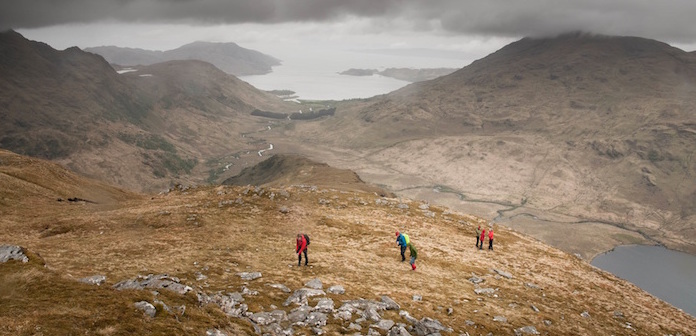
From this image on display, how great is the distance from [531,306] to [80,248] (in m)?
44.0

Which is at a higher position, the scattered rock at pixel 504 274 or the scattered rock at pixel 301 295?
the scattered rock at pixel 301 295

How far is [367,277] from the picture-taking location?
3788 cm

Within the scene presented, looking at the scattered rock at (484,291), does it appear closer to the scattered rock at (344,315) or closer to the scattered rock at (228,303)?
the scattered rock at (344,315)

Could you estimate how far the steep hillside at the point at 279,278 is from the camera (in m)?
20.7

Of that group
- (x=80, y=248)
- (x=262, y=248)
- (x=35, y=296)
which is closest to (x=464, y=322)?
(x=262, y=248)

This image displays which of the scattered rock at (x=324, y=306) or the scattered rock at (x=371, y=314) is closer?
the scattered rock at (x=371, y=314)

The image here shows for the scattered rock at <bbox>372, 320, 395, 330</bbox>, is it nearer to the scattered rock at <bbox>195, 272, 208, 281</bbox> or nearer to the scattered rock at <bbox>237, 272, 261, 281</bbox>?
the scattered rock at <bbox>237, 272, 261, 281</bbox>

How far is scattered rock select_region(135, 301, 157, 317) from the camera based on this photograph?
19.7 meters

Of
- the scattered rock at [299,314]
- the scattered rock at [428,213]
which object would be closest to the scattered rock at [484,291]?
the scattered rock at [299,314]

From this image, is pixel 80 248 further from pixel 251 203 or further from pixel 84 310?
pixel 251 203

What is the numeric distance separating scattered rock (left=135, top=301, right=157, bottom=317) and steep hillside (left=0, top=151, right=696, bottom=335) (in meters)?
0.06

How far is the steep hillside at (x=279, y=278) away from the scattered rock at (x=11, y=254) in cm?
8

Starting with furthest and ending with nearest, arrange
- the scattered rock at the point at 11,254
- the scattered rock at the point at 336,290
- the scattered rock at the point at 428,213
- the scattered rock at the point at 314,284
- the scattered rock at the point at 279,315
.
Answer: the scattered rock at the point at 428,213
the scattered rock at the point at 314,284
the scattered rock at the point at 336,290
the scattered rock at the point at 279,315
the scattered rock at the point at 11,254

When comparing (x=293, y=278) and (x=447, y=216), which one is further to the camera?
(x=447, y=216)
